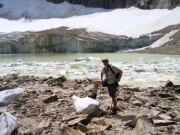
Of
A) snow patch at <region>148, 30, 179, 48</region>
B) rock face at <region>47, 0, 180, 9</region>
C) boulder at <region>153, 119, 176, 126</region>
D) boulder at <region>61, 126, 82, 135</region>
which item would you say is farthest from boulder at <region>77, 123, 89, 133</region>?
rock face at <region>47, 0, 180, 9</region>

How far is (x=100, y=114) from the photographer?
364 inches

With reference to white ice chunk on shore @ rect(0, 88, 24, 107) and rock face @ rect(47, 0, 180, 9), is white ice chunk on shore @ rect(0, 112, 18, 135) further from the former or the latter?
rock face @ rect(47, 0, 180, 9)

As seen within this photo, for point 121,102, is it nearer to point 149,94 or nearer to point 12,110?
point 149,94

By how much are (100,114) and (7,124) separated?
227cm

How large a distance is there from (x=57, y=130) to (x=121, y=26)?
69.6 m

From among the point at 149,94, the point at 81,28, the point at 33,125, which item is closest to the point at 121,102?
the point at 149,94

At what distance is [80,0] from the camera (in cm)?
10612

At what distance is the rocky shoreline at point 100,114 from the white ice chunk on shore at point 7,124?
0.19 meters

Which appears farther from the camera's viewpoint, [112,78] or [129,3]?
[129,3]

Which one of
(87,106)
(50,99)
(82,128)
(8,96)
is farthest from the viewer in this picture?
(50,99)

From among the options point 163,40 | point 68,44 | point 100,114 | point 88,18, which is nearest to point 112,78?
point 100,114

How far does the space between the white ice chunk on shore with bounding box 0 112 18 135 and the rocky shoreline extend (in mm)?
189

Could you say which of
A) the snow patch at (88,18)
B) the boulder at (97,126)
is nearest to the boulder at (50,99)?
the boulder at (97,126)

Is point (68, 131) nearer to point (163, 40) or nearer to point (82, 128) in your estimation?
point (82, 128)
